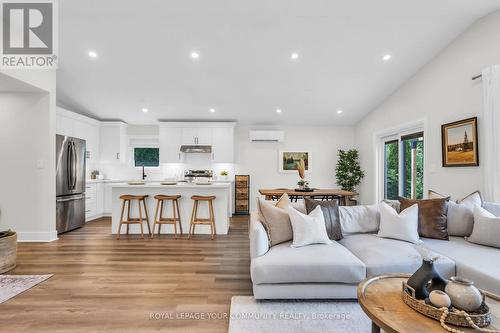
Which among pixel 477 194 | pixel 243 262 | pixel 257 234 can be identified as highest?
pixel 477 194

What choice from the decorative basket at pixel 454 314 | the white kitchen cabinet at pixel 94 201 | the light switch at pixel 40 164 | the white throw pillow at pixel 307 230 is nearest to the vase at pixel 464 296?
the decorative basket at pixel 454 314

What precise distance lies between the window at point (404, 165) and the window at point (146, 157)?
604 cm

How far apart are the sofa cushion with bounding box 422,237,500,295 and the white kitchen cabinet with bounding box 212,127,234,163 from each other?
4.78m

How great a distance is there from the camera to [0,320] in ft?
6.61

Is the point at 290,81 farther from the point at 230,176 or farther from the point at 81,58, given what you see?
the point at 81,58

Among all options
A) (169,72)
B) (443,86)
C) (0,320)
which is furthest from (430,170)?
(0,320)

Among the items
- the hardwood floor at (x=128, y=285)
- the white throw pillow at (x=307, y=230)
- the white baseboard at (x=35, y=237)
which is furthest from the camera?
the white baseboard at (x=35, y=237)

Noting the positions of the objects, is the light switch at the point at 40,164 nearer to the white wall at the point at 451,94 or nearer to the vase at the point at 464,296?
the vase at the point at 464,296

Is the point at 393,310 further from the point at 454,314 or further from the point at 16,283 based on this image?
the point at 16,283

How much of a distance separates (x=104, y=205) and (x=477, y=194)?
24.4 ft

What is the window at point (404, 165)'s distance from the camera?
472 cm

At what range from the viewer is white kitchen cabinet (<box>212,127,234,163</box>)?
6.66 metres

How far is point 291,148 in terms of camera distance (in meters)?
7.14

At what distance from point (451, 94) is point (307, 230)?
10.9 feet
